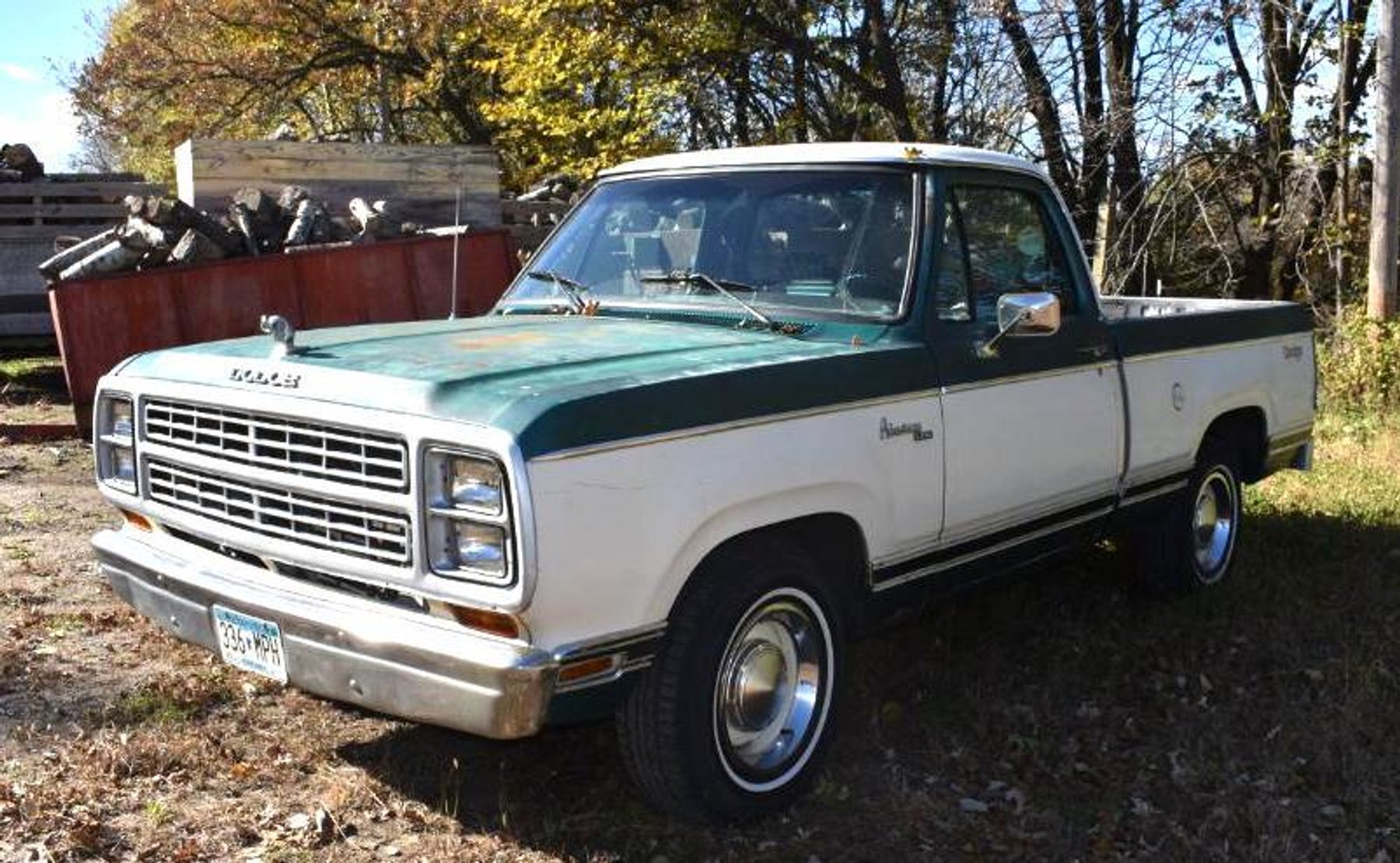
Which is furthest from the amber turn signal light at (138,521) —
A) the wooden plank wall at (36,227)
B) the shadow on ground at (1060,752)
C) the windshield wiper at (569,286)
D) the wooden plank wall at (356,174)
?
the wooden plank wall at (36,227)

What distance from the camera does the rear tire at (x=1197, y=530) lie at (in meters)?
6.11

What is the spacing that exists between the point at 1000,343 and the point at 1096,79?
1313 cm

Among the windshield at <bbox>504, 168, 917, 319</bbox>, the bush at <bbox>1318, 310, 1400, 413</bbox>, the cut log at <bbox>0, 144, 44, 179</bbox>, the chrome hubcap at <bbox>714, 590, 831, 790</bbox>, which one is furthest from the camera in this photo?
the cut log at <bbox>0, 144, 44, 179</bbox>

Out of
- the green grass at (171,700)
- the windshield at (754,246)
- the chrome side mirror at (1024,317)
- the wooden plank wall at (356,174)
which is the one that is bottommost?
the green grass at (171,700)

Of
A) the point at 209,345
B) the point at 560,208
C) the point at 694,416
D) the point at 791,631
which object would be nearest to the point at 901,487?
the point at 791,631

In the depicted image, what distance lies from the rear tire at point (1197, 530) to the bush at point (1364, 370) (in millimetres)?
5985

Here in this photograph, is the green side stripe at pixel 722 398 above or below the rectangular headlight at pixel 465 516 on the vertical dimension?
above

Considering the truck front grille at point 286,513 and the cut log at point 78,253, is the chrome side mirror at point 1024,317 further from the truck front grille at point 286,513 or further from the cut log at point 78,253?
the cut log at point 78,253

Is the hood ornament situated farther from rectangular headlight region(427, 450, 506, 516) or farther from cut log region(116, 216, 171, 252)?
cut log region(116, 216, 171, 252)

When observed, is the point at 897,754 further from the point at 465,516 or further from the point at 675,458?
the point at 465,516

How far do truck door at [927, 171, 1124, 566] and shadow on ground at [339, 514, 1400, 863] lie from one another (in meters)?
0.60

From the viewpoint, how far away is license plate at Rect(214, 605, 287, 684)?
3.71 meters

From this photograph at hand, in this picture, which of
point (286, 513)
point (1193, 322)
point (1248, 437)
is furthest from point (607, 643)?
point (1248, 437)

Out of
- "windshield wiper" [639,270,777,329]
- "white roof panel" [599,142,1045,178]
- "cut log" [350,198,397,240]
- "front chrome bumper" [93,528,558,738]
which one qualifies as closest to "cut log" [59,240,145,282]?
"cut log" [350,198,397,240]
